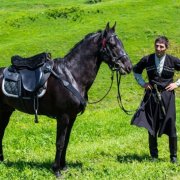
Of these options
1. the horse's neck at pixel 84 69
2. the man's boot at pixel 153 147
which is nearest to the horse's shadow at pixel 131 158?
the man's boot at pixel 153 147

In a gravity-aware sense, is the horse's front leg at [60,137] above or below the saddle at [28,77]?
below

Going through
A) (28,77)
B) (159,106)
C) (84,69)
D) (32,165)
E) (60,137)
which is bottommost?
(32,165)

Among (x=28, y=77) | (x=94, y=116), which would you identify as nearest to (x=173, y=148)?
(x=28, y=77)

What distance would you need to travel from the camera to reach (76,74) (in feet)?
26.6

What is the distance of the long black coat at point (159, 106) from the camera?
902 centimetres

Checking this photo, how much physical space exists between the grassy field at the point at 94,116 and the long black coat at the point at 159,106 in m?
0.77

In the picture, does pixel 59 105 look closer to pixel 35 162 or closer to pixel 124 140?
pixel 35 162

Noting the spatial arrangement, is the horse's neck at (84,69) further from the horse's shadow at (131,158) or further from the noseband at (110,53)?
the horse's shadow at (131,158)

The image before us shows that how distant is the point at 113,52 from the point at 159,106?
1.88m

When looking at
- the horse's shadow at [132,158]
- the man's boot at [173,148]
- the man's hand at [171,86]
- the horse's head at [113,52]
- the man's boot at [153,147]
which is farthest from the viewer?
the man's boot at [153,147]

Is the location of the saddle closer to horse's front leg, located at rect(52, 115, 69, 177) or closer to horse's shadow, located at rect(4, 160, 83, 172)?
horse's front leg, located at rect(52, 115, 69, 177)

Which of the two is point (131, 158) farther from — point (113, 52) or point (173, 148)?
point (113, 52)

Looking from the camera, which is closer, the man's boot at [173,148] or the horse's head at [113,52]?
the horse's head at [113,52]

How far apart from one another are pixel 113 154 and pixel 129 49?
16.8m
